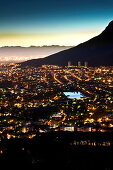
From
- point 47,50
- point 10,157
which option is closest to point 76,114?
point 10,157

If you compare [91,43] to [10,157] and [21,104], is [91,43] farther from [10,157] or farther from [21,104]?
[10,157]

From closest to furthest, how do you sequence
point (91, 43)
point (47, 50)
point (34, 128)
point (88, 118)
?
point (34, 128), point (88, 118), point (91, 43), point (47, 50)

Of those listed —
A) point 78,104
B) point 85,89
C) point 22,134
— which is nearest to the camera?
point 22,134

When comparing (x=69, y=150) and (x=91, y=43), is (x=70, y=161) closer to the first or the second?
(x=69, y=150)

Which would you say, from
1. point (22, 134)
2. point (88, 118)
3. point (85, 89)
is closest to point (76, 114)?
point (88, 118)

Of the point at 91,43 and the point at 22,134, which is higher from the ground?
the point at 91,43

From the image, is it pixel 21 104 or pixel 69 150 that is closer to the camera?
pixel 69 150
